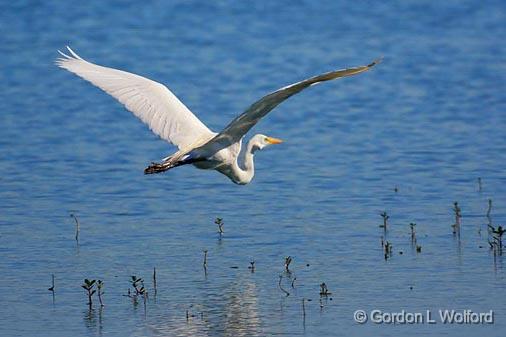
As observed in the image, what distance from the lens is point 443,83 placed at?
18.2m

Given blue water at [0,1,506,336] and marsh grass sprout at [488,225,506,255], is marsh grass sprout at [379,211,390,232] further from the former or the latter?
marsh grass sprout at [488,225,506,255]

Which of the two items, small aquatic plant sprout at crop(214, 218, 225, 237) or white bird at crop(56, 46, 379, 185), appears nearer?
white bird at crop(56, 46, 379, 185)

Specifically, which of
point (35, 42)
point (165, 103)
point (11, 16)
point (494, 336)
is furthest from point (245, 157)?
point (11, 16)

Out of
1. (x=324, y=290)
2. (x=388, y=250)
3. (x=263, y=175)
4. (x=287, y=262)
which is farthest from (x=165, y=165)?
(x=263, y=175)

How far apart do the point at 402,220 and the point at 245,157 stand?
188 centimetres

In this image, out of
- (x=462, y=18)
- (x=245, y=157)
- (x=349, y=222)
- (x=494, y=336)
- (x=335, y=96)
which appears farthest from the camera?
(x=462, y=18)

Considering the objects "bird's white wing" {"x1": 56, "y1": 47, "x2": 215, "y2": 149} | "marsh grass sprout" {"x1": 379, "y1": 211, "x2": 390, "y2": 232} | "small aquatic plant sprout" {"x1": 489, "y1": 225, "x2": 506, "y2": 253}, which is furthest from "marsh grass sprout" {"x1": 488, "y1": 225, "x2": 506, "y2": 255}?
"bird's white wing" {"x1": 56, "y1": 47, "x2": 215, "y2": 149}

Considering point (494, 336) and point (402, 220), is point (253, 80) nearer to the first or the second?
point (402, 220)

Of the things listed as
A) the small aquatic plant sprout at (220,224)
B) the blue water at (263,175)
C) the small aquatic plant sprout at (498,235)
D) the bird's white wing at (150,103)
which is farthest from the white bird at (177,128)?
the small aquatic plant sprout at (498,235)

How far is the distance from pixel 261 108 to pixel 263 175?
4.70 meters

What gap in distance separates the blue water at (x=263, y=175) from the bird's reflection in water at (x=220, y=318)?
0.07 ft

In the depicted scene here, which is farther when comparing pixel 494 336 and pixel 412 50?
pixel 412 50

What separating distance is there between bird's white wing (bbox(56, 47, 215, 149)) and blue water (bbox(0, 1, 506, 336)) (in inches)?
39.3

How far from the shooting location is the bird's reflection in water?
8.55m
